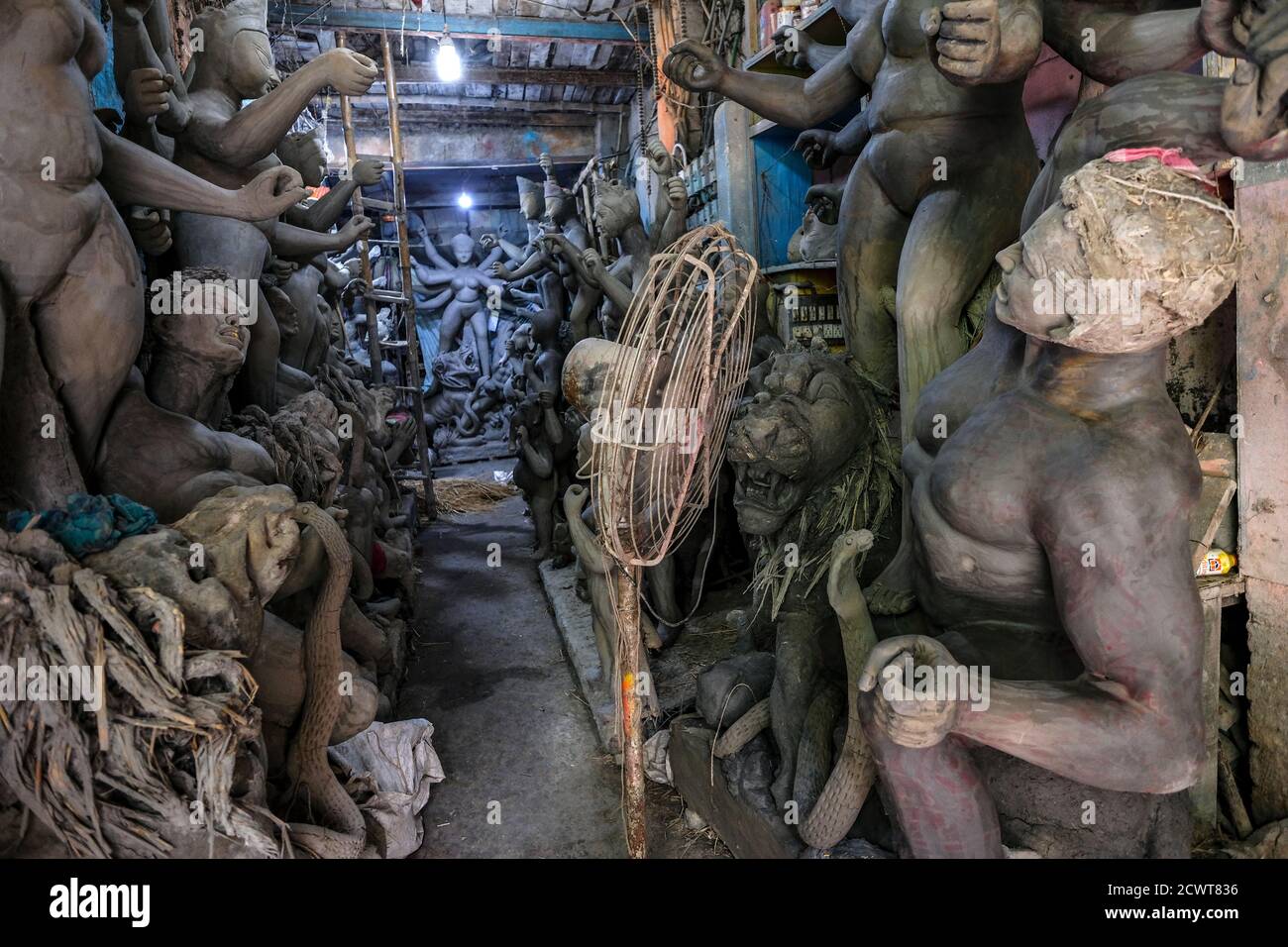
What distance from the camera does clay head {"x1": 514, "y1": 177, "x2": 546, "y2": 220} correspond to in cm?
984

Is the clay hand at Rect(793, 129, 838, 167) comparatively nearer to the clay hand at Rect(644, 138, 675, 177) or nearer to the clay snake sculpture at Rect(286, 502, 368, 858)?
the clay hand at Rect(644, 138, 675, 177)

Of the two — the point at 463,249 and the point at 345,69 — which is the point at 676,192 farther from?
the point at 463,249

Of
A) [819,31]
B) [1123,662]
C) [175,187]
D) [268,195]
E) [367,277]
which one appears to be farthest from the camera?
[367,277]

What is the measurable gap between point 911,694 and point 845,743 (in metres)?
0.70

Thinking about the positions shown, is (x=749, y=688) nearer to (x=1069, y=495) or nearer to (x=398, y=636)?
(x=1069, y=495)

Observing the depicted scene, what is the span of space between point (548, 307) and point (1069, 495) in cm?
716

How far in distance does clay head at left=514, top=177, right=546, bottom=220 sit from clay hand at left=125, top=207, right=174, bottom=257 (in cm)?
652

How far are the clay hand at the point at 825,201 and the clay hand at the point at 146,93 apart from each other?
3.07 metres

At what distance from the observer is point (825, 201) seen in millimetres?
4703

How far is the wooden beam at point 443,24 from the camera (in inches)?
348

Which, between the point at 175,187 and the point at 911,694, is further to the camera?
the point at 175,187

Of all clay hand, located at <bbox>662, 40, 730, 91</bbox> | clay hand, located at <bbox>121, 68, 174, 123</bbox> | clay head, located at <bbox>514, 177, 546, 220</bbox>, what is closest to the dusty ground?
clay hand, located at <bbox>662, 40, 730, 91</bbox>

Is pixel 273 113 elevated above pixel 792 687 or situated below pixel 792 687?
above

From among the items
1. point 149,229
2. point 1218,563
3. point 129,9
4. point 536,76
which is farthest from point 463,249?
point 1218,563
